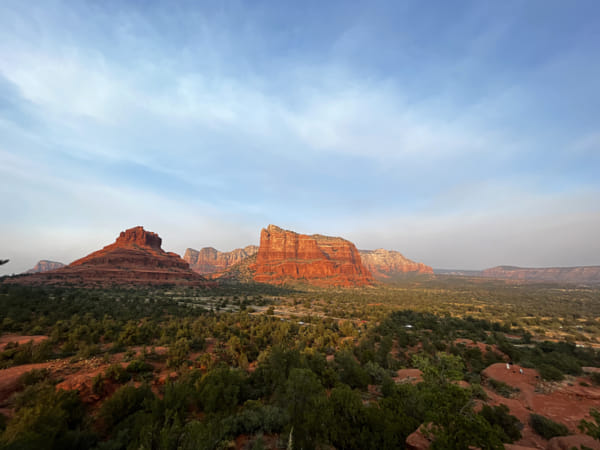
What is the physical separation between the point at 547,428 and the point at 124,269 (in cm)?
8491

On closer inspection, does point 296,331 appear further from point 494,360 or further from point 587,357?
point 587,357

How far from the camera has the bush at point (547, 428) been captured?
799cm

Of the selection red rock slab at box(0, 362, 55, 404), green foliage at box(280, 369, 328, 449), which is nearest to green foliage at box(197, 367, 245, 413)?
green foliage at box(280, 369, 328, 449)

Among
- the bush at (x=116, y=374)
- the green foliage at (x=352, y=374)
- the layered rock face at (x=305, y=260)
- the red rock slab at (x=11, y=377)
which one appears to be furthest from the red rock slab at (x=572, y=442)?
the layered rock face at (x=305, y=260)

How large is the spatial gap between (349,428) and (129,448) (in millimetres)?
5796

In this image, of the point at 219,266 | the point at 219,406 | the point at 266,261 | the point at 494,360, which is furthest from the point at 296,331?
the point at 219,266

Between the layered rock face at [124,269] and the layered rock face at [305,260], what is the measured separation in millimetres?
37040

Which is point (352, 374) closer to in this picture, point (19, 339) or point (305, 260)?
point (19, 339)

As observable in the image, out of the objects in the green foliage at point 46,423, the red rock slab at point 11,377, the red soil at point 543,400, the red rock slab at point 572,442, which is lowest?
the red soil at point 543,400

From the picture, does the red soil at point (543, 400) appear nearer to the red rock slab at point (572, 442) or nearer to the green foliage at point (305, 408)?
the red rock slab at point (572, 442)

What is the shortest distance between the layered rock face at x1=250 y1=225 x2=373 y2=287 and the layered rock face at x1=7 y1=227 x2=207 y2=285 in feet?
122

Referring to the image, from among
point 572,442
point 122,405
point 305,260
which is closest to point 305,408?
point 122,405

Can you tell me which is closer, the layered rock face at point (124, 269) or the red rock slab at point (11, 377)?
the red rock slab at point (11, 377)

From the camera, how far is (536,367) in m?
14.2
